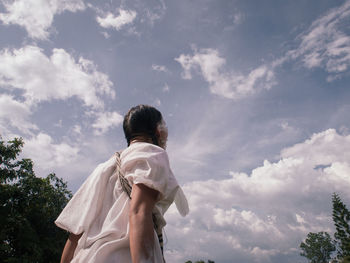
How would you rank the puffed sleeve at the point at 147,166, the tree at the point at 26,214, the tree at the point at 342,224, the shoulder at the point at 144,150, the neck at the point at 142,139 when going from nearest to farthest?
the puffed sleeve at the point at 147,166
the shoulder at the point at 144,150
the neck at the point at 142,139
the tree at the point at 26,214
the tree at the point at 342,224

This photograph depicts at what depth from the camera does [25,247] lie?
16547mm

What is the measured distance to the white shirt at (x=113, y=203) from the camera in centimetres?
161

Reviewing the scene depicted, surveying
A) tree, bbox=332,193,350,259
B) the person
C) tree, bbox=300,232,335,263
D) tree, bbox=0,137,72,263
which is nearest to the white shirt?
the person

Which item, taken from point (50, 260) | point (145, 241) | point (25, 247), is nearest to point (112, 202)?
point (145, 241)

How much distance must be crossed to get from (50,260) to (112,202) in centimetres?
2081

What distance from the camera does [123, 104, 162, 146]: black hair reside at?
200 cm

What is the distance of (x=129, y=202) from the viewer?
1.77 metres

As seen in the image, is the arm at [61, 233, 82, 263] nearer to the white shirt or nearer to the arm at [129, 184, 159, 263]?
the white shirt

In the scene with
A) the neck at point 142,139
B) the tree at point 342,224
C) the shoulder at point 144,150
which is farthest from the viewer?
the tree at point 342,224

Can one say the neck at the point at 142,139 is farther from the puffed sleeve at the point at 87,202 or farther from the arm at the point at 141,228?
the arm at the point at 141,228

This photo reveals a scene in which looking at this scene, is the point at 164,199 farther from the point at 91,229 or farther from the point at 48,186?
the point at 48,186

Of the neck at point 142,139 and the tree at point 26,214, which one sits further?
the tree at point 26,214

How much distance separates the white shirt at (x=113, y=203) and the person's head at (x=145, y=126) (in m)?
0.15

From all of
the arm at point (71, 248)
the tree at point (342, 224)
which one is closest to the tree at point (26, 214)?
the arm at point (71, 248)
